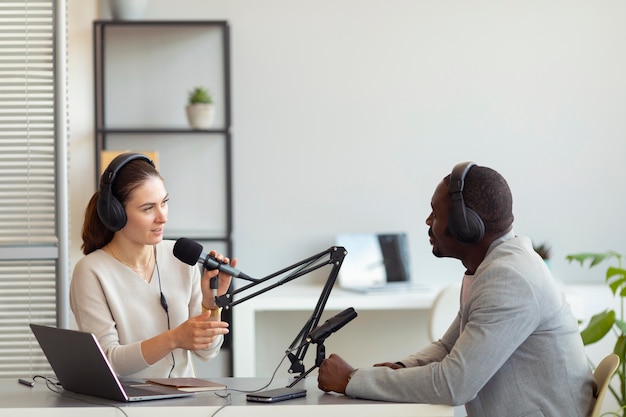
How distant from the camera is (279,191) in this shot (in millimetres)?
4383

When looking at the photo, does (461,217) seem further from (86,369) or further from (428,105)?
(428,105)

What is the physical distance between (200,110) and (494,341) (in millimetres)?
2553

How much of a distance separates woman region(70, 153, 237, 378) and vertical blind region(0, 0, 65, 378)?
3.00 ft

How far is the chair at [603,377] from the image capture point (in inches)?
77.2

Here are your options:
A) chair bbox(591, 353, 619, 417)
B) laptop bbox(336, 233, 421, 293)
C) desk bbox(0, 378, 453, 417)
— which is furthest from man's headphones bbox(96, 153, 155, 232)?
laptop bbox(336, 233, 421, 293)

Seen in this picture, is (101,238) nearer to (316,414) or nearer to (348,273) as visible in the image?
(316,414)

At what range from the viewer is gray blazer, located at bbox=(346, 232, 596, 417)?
6.20ft

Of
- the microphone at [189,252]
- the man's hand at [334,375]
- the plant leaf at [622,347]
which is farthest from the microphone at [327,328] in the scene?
the plant leaf at [622,347]

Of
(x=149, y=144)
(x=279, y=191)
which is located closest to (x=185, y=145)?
(x=149, y=144)

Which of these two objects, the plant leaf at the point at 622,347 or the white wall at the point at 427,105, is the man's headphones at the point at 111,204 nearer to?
the white wall at the point at 427,105

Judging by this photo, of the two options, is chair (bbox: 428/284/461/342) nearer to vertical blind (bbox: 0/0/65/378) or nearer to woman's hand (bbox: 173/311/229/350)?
vertical blind (bbox: 0/0/65/378)

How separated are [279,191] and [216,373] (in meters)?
0.93

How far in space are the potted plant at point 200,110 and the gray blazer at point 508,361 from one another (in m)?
2.37

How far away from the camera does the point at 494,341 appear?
6.18ft
